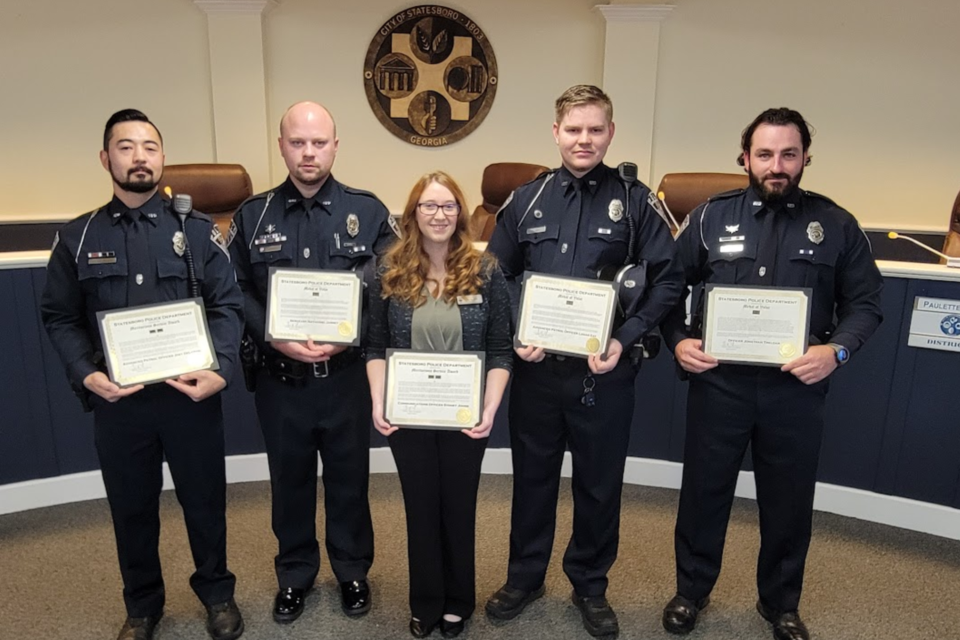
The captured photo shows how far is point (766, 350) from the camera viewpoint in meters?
2.03

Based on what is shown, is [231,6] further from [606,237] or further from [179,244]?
[606,237]

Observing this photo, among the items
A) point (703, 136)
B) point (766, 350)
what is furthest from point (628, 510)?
point (703, 136)

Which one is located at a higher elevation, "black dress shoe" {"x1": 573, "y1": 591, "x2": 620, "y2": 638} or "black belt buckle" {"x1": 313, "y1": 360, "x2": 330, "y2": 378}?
"black belt buckle" {"x1": 313, "y1": 360, "x2": 330, "y2": 378}

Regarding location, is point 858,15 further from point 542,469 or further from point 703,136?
point 542,469

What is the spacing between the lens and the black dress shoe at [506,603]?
Result: 233 centimetres

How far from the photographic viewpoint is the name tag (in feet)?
6.88

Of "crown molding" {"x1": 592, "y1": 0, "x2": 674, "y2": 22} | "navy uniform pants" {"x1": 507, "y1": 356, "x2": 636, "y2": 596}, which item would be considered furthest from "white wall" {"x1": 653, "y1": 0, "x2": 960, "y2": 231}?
"navy uniform pants" {"x1": 507, "y1": 356, "x2": 636, "y2": 596}

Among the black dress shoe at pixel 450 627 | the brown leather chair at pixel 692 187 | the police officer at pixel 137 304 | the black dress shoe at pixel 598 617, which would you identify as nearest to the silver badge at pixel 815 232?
the black dress shoe at pixel 598 617

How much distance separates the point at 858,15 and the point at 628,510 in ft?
13.0

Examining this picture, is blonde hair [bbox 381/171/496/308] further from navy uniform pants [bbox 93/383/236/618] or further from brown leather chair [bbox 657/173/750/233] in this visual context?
brown leather chair [bbox 657/173/750/233]

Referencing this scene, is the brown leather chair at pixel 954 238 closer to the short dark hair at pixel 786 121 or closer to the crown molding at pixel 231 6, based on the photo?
the short dark hair at pixel 786 121

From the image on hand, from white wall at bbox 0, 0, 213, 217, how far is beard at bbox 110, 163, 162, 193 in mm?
3591

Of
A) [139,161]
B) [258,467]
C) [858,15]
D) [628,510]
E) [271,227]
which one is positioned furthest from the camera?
[858,15]

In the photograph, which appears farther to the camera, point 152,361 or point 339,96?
point 339,96
